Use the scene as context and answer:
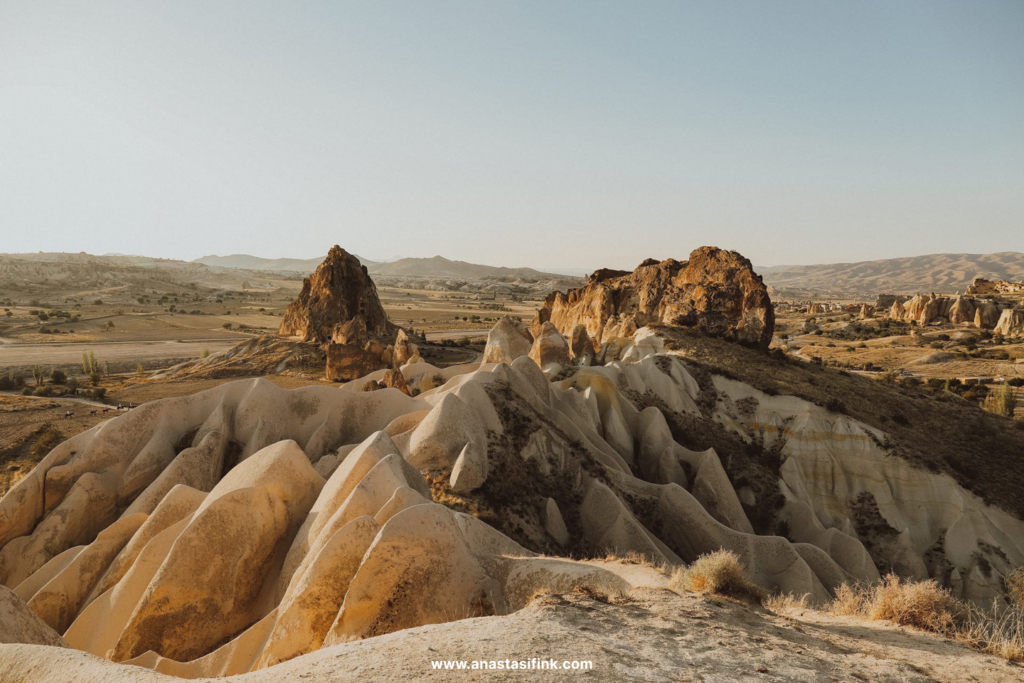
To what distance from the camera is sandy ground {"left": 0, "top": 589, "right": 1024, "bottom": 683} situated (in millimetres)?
5137

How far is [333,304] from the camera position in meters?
47.7

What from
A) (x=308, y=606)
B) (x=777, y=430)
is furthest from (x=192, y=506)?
(x=777, y=430)

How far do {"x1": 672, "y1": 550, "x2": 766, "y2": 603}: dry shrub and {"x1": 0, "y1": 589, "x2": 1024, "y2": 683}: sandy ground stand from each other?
0.75 meters

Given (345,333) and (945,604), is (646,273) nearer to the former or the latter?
(345,333)

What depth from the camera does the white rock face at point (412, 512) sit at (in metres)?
8.09

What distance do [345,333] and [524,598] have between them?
123 ft

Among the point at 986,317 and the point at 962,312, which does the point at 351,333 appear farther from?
the point at 962,312

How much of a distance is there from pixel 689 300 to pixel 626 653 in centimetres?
3133

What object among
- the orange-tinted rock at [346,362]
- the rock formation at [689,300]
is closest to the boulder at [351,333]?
the orange-tinted rock at [346,362]

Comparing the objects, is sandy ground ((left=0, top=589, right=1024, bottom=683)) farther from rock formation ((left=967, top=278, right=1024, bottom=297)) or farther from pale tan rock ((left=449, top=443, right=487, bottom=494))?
rock formation ((left=967, top=278, right=1024, bottom=297))

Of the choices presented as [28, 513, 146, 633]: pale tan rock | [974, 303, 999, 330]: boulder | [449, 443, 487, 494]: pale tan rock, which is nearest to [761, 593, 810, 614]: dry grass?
[449, 443, 487, 494]: pale tan rock

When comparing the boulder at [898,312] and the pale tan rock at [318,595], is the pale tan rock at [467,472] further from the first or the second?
the boulder at [898,312]

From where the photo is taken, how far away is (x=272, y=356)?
1767 inches

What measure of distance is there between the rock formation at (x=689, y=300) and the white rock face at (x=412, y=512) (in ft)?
29.0
